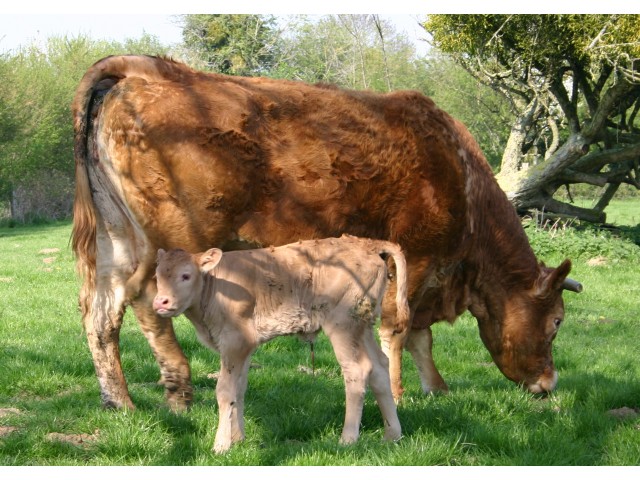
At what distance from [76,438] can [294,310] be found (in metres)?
1.88

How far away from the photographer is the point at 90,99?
6.27 meters

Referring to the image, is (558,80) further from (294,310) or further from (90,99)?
(294,310)

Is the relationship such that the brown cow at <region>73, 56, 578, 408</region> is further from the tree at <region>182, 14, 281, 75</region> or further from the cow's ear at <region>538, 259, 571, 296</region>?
the tree at <region>182, 14, 281, 75</region>

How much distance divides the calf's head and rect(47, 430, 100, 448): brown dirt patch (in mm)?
1358

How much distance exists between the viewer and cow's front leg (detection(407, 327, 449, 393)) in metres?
7.37

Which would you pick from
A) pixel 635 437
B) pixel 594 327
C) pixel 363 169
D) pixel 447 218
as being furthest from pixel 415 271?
pixel 594 327

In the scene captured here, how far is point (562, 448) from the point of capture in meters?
5.36

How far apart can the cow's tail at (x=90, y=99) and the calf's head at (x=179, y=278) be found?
1724mm

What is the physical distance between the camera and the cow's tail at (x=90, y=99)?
245 inches

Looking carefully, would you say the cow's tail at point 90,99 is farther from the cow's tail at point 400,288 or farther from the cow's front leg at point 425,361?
the cow's front leg at point 425,361

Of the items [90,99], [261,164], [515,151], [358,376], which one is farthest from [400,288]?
[515,151]

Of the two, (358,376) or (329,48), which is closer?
(358,376)

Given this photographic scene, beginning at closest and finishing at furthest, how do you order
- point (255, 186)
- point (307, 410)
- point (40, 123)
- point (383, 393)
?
point (383, 393) < point (255, 186) < point (307, 410) < point (40, 123)

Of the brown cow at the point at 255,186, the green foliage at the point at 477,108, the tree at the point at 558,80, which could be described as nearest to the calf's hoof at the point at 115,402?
the brown cow at the point at 255,186
